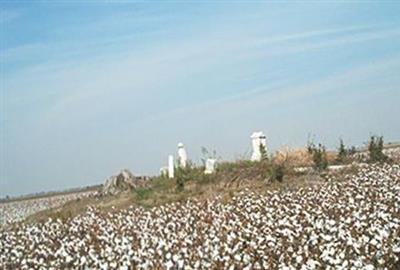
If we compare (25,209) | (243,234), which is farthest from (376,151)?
(25,209)

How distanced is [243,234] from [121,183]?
18.8 metres

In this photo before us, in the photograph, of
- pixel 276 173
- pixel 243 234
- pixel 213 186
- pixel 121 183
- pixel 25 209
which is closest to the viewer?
pixel 243 234

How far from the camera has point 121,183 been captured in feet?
105

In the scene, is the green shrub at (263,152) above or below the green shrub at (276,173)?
above

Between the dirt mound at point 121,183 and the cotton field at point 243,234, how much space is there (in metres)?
8.80

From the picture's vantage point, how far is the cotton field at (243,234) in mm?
10711

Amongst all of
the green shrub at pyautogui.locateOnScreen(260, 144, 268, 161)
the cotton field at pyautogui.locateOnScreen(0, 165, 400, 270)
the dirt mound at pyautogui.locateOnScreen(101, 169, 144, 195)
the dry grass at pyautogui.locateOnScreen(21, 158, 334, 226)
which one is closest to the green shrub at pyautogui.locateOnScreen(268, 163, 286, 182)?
the dry grass at pyautogui.locateOnScreen(21, 158, 334, 226)

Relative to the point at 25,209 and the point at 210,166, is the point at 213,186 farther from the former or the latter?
the point at 25,209

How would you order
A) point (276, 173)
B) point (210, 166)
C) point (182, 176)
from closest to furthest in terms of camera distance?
point (276, 173), point (182, 176), point (210, 166)

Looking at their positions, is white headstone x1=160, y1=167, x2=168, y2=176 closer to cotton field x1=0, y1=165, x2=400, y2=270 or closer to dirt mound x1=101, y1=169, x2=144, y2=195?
Result: dirt mound x1=101, y1=169, x2=144, y2=195

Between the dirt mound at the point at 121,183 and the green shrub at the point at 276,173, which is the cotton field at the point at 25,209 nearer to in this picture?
the dirt mound at the point at 121,183

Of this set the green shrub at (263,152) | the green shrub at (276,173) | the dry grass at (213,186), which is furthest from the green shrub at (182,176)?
the green shrub at (276,173)

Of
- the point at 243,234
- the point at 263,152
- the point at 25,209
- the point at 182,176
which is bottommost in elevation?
the point at 25,209

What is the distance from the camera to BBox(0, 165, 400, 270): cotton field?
10.7m
